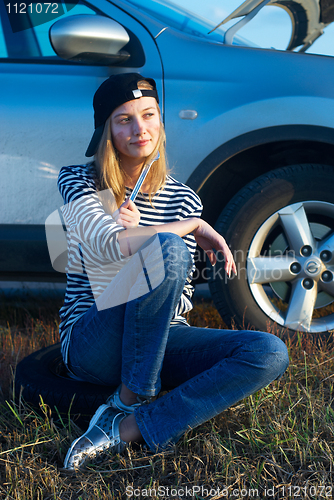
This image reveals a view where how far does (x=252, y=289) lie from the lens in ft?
6.84

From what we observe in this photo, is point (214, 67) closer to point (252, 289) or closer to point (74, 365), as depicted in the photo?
point (252, 289)

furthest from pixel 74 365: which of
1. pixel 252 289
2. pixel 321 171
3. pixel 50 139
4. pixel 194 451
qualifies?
pixel 321 171

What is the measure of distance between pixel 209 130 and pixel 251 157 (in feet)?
1.04

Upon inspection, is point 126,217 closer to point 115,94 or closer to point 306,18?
point 115,94

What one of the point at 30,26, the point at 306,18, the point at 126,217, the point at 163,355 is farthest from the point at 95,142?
the point at 306,18

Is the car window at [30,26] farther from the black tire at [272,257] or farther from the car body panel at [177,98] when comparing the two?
the black tire at [272,257]

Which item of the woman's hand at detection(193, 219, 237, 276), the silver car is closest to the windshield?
the silver car

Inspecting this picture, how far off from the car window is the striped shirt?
87cm

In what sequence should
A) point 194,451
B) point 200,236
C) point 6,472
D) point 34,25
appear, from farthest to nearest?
point 34,25, point 200,236, point 194,451, point 6,472

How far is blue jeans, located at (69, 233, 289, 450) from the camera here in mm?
1303

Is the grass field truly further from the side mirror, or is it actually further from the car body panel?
the side mirror

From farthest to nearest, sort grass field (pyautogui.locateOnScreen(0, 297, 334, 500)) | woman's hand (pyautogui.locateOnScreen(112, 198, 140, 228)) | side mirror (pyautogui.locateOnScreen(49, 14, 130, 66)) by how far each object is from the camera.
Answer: side mirror (pyautogui.locateOnScreen(49, 14, 130, 66)) < woman's hand (pyautogui.locateOnScreen(112, 198, 140, 228)) < grass field (pyautogui.locateOnScreen(0, 297, 334, 500))

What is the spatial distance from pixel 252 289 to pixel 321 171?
2.21ft

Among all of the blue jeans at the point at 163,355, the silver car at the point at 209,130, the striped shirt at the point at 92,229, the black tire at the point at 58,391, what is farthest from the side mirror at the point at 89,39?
the black tire at the point at 58,391
